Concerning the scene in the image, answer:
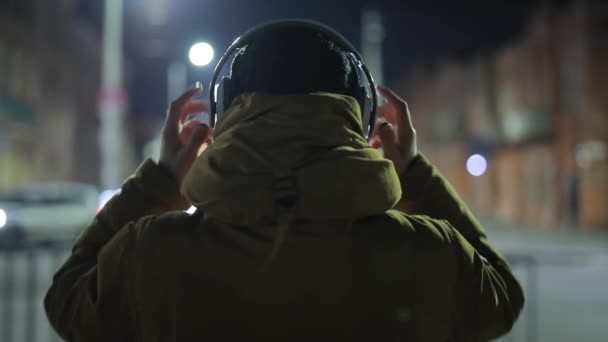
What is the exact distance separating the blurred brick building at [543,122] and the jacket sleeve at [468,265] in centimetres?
2852

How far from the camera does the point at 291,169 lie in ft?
4.51

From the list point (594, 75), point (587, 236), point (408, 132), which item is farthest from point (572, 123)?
point (408, 132)

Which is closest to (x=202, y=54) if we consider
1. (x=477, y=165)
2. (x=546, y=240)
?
(x=546, y=240)

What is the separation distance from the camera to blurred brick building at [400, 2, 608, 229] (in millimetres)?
28906

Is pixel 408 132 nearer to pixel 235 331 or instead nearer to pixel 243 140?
pixel 243 140

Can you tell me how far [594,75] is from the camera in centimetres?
2888

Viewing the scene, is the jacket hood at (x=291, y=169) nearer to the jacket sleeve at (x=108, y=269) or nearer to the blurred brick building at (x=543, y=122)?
the jacket sleeve at (x=108, y=269)

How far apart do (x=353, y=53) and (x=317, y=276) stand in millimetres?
517

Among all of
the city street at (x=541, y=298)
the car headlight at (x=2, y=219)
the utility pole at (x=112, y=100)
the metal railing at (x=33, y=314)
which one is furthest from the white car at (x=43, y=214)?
the metal railing at (x=33, y=314)

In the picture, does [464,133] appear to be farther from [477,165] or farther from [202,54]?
[202,54]

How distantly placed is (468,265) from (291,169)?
39 centimetres

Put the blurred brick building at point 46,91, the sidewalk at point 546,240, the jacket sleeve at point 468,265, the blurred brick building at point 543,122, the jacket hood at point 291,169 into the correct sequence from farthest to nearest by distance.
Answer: the blurred brick building at point 46,91 < the blurred brick building at point 543,122 < the sidewalk at point 546,240 < the jacket sleeve at point 468,265 < the jacket hood at point 291,169

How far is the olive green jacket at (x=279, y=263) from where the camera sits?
4.48 feet

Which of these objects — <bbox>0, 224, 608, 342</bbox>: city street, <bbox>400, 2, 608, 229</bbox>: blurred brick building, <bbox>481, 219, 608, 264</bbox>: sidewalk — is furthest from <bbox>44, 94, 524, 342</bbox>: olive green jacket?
<bbox>400, 2, 608, 229</bbox>: blurred brick building
